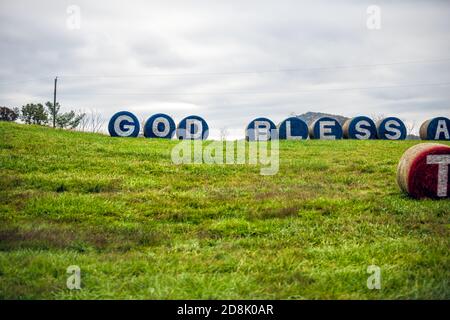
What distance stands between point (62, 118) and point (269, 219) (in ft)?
220

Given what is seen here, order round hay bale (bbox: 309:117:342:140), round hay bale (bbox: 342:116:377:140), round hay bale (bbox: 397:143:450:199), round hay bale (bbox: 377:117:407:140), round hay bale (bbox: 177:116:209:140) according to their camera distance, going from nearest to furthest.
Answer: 1. round hay bale (bbox: 397:143:450:199)
2. round hay bale (bbox: 177:116:209:140)
3. round hay bale (bbox: 309:117:342:140)
4. round hay bale (bbox: 342:116:377:140)
5. round hay bale (bbox: 377:117:407:140)

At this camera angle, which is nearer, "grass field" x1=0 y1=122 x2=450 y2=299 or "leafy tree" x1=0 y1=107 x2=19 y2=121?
"grass field" x1=0 y1=122 x2=450 y2=299

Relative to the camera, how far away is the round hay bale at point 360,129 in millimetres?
34375

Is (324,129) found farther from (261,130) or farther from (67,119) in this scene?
(67,119)

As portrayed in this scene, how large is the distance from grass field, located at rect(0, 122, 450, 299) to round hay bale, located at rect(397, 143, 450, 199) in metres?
0.50

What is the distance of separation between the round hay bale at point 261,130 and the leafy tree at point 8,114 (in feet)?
144

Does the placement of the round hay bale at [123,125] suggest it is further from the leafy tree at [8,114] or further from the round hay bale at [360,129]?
the leafy tree at [8,114]

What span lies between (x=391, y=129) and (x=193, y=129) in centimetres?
1619

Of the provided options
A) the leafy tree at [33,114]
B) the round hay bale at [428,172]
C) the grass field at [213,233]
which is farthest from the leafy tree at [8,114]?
the round hay bale at [428,172]

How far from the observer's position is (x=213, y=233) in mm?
8375

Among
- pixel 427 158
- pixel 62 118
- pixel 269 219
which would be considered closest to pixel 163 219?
pixel 269 219

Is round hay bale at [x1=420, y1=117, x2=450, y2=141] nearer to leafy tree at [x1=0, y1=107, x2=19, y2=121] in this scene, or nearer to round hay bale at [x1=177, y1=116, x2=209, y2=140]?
round hay bale at [x1=177, y1=116, x2=209, y2=140]


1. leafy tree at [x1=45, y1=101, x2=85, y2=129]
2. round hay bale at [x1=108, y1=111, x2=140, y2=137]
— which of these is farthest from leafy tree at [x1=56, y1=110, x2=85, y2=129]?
round hay bale at [x1=108, y1=111, x2=140, y2=137]

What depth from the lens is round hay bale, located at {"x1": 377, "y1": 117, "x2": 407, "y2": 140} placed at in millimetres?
35031
